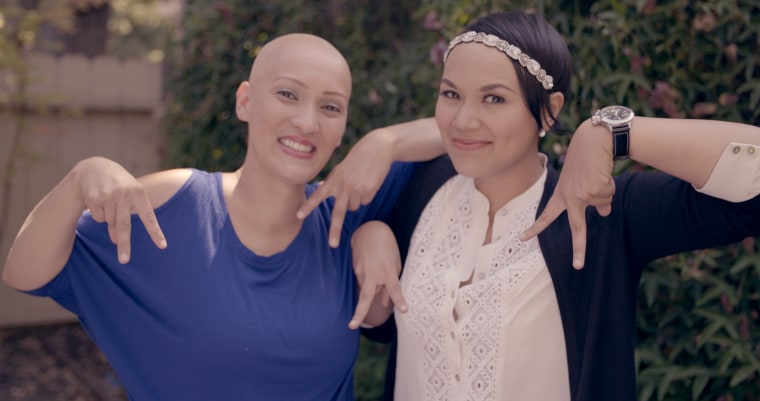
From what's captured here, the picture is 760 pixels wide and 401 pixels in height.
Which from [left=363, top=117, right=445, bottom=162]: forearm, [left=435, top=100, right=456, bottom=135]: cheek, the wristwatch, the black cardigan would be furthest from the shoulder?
the wristwatch

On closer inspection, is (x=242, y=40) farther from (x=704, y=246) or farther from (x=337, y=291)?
(x=704, y=246)

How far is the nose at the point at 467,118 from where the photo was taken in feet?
5.36

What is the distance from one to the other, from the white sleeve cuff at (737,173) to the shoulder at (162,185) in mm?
1062

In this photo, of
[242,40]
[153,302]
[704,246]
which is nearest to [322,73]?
[153,302]

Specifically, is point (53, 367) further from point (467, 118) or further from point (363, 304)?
point (467, 118)

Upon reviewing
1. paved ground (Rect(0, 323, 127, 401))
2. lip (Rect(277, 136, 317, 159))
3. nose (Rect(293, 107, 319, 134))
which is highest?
nose (Rect(293, 107, 319, 134))

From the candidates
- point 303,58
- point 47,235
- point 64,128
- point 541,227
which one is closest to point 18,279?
point 47,235

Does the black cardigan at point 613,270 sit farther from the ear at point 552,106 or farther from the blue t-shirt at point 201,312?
the blue t-shirt at point 201,312

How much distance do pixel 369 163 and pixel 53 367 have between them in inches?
147

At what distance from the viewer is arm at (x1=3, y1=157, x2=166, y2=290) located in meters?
1.47

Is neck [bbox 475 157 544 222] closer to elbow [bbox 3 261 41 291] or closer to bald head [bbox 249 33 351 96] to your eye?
bald head [bbox 249 33 351 96]

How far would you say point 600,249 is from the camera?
1.55m

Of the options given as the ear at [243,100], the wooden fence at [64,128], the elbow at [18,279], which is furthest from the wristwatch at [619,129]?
the wooden fence at [64,128]

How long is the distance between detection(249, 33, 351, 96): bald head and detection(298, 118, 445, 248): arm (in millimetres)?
153
